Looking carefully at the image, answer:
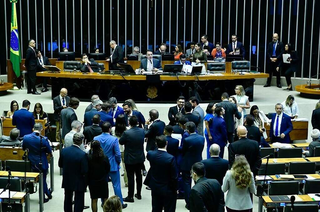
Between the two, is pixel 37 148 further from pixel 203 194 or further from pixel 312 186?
pixel 312 186

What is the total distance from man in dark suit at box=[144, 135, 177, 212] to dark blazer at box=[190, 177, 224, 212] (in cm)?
102

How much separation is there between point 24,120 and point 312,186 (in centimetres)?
580

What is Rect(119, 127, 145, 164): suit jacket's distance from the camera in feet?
28.5

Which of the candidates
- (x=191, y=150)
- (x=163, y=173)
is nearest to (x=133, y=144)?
(x=191, y=150)

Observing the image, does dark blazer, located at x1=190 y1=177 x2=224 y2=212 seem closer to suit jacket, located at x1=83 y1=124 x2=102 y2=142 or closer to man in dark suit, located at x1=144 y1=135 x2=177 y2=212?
man in dark suit, located at x1=144 y1=135 x2=177 y2=212

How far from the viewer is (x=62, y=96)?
12.1 m

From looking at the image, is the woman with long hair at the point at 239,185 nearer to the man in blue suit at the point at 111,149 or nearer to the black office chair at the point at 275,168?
the black office chair at the point at 275,168

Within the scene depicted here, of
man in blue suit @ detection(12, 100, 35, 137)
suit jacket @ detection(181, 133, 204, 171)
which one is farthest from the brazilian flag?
suit jacket @ detection(181, 133, 204, 171)

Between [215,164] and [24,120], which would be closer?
[215,164]

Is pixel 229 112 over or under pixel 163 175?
over

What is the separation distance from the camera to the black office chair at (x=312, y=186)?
25.7 feet

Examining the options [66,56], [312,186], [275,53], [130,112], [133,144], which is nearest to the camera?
[312,186]

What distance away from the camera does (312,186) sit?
7.86 m

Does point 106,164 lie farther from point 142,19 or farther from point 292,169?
point 142,19
